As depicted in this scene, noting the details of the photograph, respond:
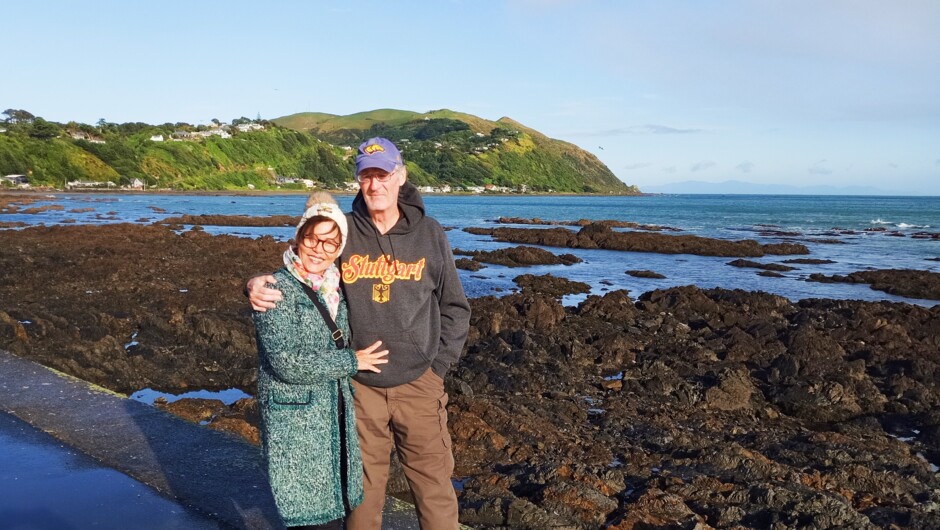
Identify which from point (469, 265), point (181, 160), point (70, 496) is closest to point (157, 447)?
point (70, 496)

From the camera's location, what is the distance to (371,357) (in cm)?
315

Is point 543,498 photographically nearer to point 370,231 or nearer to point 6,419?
point 370,231

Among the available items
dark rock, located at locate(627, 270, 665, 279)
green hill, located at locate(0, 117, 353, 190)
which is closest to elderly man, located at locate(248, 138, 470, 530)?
dark rock, located at locate(627, 270, 665, 279)

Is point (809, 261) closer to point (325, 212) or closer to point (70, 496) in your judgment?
point (70, 496)

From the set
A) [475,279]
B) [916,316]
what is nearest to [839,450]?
[916,316]

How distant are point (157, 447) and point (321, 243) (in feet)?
8.66

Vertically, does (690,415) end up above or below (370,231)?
below

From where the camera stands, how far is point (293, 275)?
2969 mm

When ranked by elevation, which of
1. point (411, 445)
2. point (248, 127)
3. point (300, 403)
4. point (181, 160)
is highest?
point (248, 127)

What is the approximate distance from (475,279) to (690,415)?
48.2 feet

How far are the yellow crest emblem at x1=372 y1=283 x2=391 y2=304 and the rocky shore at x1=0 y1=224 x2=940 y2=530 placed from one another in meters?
2.48

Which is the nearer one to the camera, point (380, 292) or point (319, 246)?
point (319, 246)

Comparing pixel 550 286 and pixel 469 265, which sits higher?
pixel 550 286

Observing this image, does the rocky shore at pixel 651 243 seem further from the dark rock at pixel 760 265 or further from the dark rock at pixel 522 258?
the dark rock at pixel 522 258
